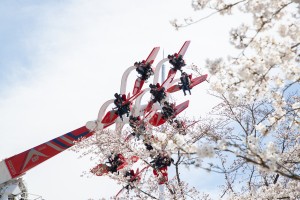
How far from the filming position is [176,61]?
18875 mm

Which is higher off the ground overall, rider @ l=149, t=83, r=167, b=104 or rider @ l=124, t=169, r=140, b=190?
rider @ l=149, t=83, r=167, b=104

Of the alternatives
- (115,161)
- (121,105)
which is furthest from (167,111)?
(115,161)

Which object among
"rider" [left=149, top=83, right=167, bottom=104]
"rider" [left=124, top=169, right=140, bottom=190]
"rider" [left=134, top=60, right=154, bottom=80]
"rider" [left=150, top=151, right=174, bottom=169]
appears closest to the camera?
"rider" [left=150, top=151, right=174, bottom=169]

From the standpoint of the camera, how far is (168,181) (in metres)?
13.8

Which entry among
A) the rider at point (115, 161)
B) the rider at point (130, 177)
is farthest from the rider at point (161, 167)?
the rider at point (115, 161)

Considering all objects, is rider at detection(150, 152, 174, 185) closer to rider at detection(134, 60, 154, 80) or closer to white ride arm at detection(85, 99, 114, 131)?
white ride arm at detection(85, 99, 114, 131)

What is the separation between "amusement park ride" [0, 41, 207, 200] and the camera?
56.9 feet

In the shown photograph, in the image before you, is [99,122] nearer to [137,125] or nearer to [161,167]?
[137,125]

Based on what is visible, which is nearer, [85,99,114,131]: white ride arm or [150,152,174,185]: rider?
[150,152,174,185]: rider

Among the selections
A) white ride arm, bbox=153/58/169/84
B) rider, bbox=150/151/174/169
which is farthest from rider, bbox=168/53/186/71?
rider, bbox=150/151/174/169

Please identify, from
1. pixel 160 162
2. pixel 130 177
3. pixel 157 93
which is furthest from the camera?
pixel 157 93

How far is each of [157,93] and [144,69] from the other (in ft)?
6.14

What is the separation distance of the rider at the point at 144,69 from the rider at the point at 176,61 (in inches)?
45.3

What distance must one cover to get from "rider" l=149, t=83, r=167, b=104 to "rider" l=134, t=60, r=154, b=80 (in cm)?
144
